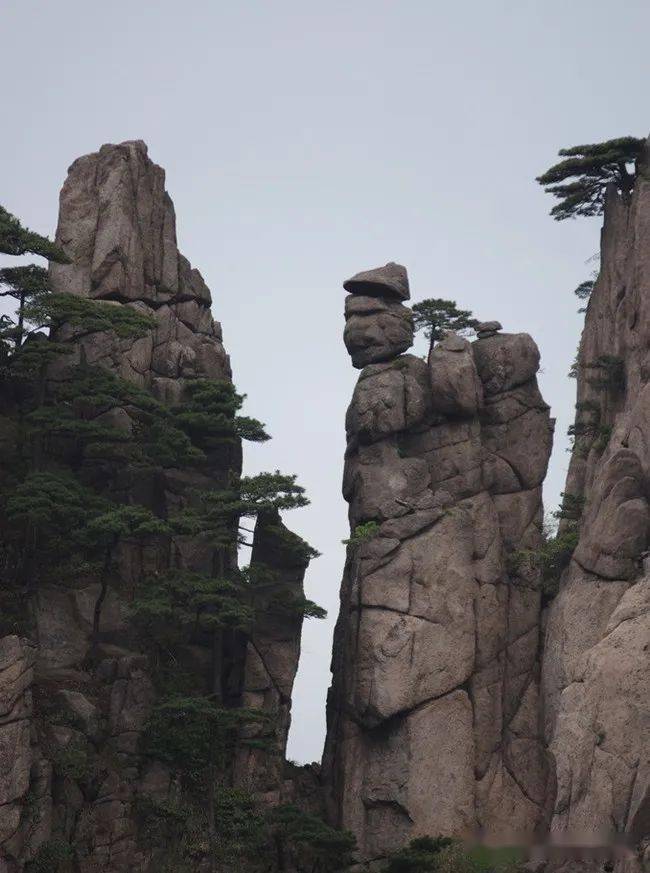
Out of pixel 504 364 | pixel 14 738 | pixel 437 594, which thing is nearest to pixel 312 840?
pixel 14 738

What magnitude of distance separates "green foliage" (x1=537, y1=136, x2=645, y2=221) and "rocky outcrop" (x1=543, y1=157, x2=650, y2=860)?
2.90ft

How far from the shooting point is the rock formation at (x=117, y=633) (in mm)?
54500

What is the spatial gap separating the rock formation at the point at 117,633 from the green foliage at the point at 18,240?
4.06m

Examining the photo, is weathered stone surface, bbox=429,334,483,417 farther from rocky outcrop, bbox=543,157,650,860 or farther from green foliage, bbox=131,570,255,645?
green foliage, bbox=131,570,255,645

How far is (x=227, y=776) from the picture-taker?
2366 inches

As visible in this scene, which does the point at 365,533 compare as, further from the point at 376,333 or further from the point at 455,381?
the point at 376,333

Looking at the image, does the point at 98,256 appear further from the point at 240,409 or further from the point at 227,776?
the point at 227,776

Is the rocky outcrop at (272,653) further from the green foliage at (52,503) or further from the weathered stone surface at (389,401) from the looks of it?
the green foliage at (52,503)

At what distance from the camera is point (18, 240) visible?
213 ft

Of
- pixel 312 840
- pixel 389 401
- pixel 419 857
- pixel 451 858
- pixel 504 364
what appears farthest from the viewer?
pixel 504 364

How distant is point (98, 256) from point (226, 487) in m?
11.9

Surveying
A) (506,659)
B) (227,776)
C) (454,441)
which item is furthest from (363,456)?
(227,776)

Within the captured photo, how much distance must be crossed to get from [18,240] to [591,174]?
76.5ft

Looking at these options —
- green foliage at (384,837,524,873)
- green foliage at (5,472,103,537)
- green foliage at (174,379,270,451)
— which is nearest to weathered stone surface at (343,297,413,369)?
green foliage at (174,379,270,451)
